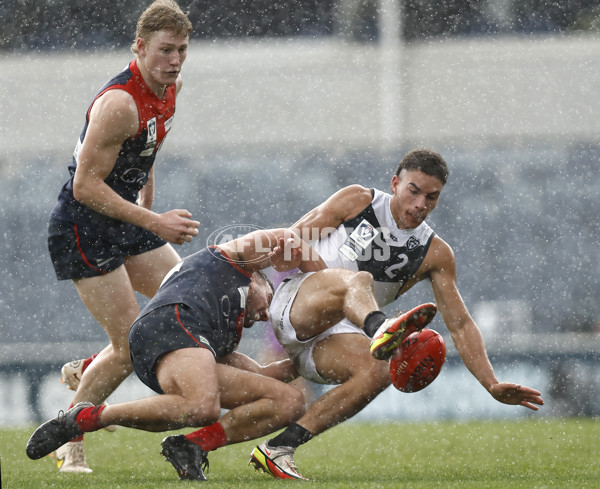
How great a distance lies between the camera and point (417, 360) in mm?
4215

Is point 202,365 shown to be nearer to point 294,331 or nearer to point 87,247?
point 294,331

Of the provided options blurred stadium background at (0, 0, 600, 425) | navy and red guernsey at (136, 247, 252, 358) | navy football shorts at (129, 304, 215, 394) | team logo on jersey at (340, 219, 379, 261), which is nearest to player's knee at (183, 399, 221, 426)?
navy football shorts at (129, 304, 215, 394)

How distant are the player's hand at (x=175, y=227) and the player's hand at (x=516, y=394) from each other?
1592mm

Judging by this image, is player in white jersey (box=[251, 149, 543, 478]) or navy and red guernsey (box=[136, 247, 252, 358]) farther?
player in white jersey (box=[251, 149, 543, 478])

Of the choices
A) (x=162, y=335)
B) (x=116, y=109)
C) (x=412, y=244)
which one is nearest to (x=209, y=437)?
(x=162, y=335)

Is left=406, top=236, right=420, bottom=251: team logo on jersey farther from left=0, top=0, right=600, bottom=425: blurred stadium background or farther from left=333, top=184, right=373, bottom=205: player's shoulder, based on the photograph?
left=0, top=0, right=600, bottom=425: blurred stadium background

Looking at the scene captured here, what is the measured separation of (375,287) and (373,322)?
3.36 feet

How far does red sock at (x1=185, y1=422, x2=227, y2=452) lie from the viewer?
445 centimetres

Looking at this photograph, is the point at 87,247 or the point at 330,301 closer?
the point at 330,301

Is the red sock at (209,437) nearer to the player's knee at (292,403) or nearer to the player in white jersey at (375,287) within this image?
the player in white jersey at (375,287)

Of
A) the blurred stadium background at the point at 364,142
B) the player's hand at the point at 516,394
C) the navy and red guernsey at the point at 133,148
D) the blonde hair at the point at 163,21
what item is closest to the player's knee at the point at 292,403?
the player's hand at the point at 516,394

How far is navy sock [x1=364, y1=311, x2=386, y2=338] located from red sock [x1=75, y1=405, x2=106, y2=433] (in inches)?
47.4

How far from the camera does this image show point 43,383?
32.1 feet

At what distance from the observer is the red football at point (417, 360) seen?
4.21 m
